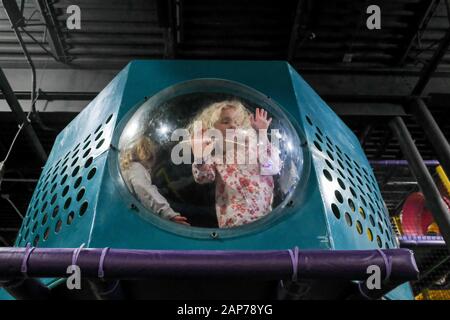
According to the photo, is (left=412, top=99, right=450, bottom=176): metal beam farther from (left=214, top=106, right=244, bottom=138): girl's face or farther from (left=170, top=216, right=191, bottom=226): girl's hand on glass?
(left=170, top=216, right=191, bottom=226): girl's hand on glass

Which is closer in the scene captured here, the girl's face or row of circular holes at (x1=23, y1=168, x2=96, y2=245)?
row of circular holes at (x1=23, y1=168, x2=96, y2=245)

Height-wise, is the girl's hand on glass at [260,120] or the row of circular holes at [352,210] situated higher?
the girl's hand on glass at [260,120]

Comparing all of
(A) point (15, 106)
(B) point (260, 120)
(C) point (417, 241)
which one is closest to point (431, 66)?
(C) point (417, 241)

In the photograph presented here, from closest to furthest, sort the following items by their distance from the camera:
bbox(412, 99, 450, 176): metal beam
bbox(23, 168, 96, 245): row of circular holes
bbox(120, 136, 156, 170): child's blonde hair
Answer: bbox(23, 168, 96, 245): row of circular holes < bbox(120, 136, 156, 170): child's blonde hair < bbox(412, 99, 450, 176): metal beam

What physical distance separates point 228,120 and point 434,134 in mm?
3475

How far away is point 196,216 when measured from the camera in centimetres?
171

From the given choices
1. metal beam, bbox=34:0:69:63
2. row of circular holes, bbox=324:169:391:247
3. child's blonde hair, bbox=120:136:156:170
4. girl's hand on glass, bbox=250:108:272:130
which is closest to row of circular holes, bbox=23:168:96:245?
child's blonde hair, bbox=120:136:156:170

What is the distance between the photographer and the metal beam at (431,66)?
403 cm

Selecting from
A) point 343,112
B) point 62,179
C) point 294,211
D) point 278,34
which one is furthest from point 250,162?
point 343,112

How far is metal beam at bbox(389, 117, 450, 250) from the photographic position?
4051 mm

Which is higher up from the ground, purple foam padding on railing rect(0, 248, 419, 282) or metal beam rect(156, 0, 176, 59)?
metal beam rect(156, 0, 176, 59)

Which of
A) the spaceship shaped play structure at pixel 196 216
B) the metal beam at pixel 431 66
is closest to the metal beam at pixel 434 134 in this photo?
the metal beam at pixel 431 66

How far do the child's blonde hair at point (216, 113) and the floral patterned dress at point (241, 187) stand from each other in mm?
193

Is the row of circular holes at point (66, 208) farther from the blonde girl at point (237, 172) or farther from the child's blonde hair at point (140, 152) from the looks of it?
the blonde girl at point (237, 172)
